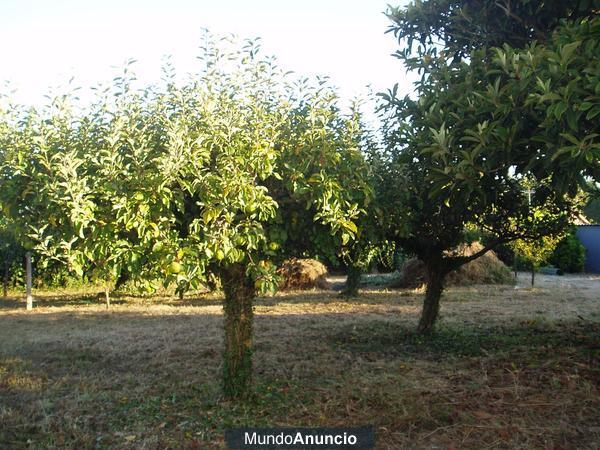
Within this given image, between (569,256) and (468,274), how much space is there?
8756 mm

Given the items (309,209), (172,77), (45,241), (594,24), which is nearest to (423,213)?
(309,209)

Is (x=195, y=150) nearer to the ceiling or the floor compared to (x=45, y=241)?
nearer to the ceiling

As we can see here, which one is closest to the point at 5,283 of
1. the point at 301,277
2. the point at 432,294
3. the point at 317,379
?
the point at 301,277

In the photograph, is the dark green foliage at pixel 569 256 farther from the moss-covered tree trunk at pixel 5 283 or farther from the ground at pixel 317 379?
the moss-covered tree trunk at pixel 5 283

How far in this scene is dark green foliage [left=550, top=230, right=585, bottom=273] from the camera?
24.7 meters

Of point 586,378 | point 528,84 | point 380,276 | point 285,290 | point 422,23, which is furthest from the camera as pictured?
point 380,276

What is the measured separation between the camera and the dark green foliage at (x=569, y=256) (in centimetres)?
2473

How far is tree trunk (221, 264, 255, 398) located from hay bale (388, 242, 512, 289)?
40.7ft

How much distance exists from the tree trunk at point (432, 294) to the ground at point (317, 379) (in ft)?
0.78

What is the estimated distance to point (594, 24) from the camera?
4750 mm

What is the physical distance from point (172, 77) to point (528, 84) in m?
2.97

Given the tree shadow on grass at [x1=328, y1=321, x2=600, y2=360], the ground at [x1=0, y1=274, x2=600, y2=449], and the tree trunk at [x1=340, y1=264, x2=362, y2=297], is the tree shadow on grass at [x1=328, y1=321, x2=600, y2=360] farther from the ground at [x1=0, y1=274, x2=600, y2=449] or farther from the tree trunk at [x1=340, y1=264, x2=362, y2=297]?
the tree trunk at [x1=340, y1=264, x2=362, y2=297]

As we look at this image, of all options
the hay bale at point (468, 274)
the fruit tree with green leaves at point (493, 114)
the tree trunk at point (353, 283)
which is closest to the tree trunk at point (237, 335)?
the fruit tree with green leaves at point (493, 114)

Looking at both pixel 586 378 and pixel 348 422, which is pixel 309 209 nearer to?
pixel 348 422
